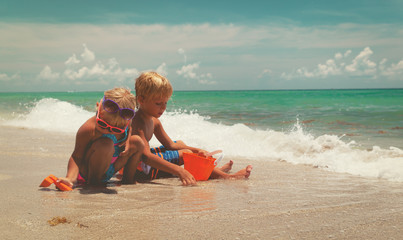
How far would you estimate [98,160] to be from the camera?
2.95m

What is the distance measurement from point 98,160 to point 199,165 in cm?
100

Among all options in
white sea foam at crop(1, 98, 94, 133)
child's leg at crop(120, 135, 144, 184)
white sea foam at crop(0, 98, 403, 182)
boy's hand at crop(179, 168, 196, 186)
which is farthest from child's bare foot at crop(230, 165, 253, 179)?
white sea foam at crop(1, 98, 94, 133)

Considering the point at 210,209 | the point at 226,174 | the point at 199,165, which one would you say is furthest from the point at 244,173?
the point at 210,209

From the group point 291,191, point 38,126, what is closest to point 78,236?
point 291,191

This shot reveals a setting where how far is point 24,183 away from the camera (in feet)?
10.6

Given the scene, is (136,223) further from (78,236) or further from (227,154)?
(227,154)

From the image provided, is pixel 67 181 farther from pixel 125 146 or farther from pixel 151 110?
pixel 151 110

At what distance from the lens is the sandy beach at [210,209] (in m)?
2.02

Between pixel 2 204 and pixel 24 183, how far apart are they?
75 cm

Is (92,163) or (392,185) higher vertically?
(92,163)

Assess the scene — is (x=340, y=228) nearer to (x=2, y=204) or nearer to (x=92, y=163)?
(x=92, y=163)

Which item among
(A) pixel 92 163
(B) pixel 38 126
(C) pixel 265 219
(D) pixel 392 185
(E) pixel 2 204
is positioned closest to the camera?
(C) pixel 265 219

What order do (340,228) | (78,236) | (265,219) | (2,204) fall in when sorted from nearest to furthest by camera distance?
(78,236)
(340,228)
(265,219)
(2,204)

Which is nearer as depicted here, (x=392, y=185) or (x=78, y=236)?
(x=78, y=236)
